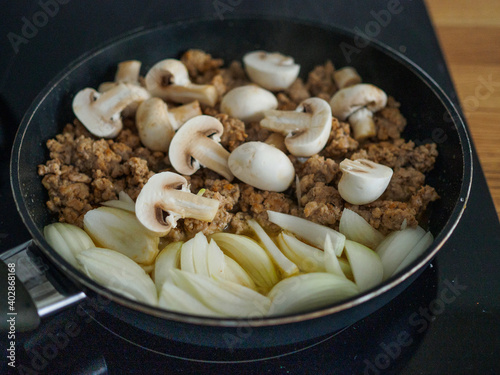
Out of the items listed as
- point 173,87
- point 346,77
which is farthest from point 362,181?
point 173,87

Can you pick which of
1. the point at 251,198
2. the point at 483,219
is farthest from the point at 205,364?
the point at 483,219

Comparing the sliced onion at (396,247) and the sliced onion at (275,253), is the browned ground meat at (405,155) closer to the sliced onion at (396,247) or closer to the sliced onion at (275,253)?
the sliced onion at (396,247)

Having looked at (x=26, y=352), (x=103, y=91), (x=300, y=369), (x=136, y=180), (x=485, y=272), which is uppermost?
(x=103, y=91)

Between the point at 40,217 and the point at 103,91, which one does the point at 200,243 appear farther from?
the point at 103,91

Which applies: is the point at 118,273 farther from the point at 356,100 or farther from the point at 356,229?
the point at 356,100

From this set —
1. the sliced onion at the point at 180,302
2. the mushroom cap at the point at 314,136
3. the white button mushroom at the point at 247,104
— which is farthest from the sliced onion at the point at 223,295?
the white button mushroom at the point at 247,104

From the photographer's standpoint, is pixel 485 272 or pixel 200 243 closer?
pixel 200 243

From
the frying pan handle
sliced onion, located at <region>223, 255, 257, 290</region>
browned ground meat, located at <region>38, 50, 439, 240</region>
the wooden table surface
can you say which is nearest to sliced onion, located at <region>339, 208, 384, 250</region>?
browned ground meat, located at <region>38, 50, 439, 240</region>
